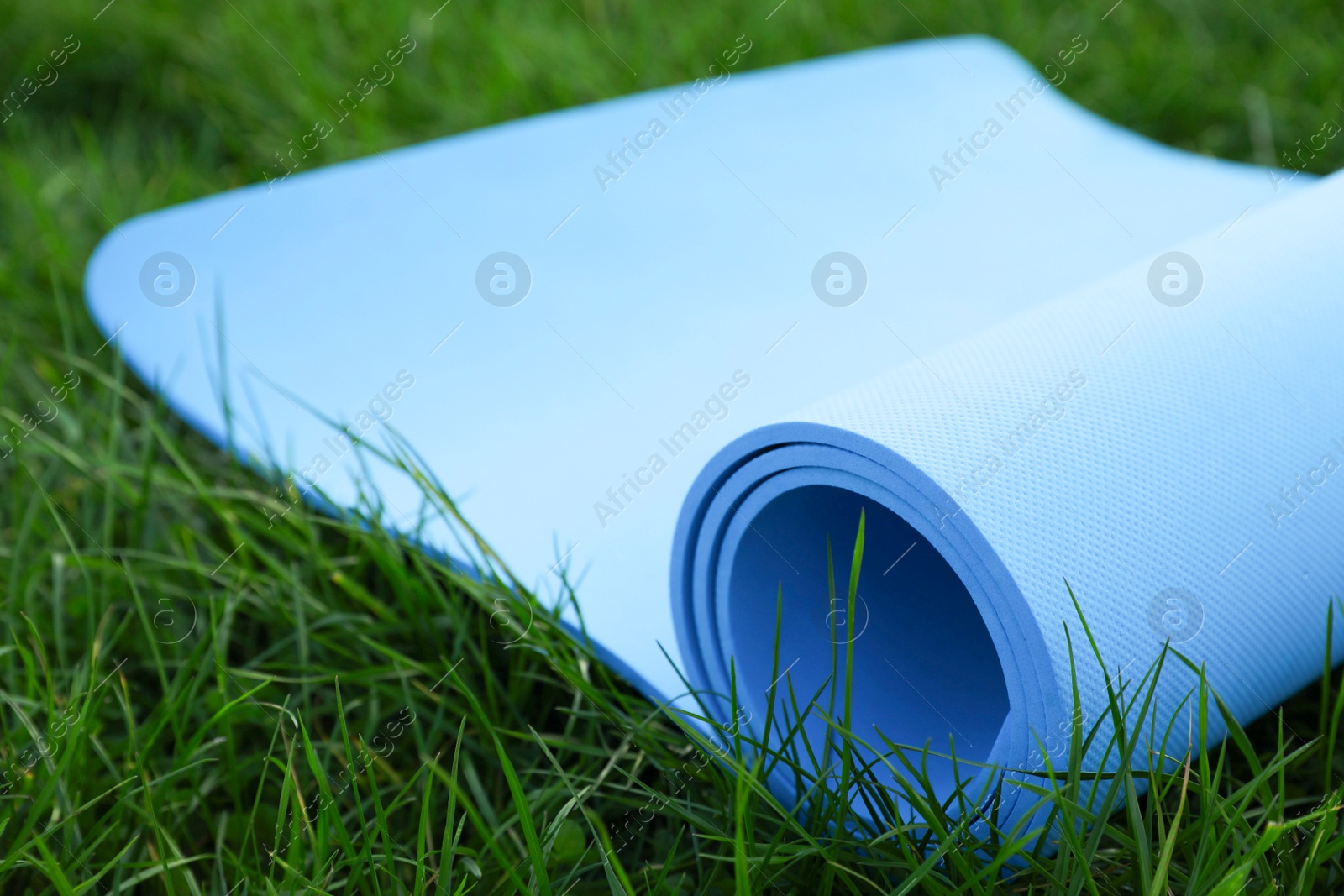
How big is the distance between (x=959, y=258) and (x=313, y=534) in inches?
55.4

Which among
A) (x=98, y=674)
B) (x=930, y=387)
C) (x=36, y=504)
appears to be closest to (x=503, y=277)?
(x=36, y=504)

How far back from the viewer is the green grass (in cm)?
109

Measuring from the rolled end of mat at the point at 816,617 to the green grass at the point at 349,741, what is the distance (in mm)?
39

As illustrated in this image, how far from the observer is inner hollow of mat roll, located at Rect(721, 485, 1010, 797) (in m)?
1.33

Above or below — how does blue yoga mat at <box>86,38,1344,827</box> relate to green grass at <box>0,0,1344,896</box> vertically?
above

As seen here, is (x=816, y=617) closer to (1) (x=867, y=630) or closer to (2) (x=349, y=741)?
(1) (x=867, y=630)

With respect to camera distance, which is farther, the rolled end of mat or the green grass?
the rolled end of mat

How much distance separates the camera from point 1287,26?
3514 mm

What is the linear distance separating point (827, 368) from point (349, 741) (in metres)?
1.11

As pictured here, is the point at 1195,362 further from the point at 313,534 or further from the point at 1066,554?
the point at 313,534

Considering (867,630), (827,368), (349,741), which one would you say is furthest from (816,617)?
(827,368)

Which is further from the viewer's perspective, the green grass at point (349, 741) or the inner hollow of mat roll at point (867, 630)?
the inner hollow of mat roll at point (867, 630)

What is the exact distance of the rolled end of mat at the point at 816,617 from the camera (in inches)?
50.0

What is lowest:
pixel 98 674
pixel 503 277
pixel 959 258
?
pixel 98 674
